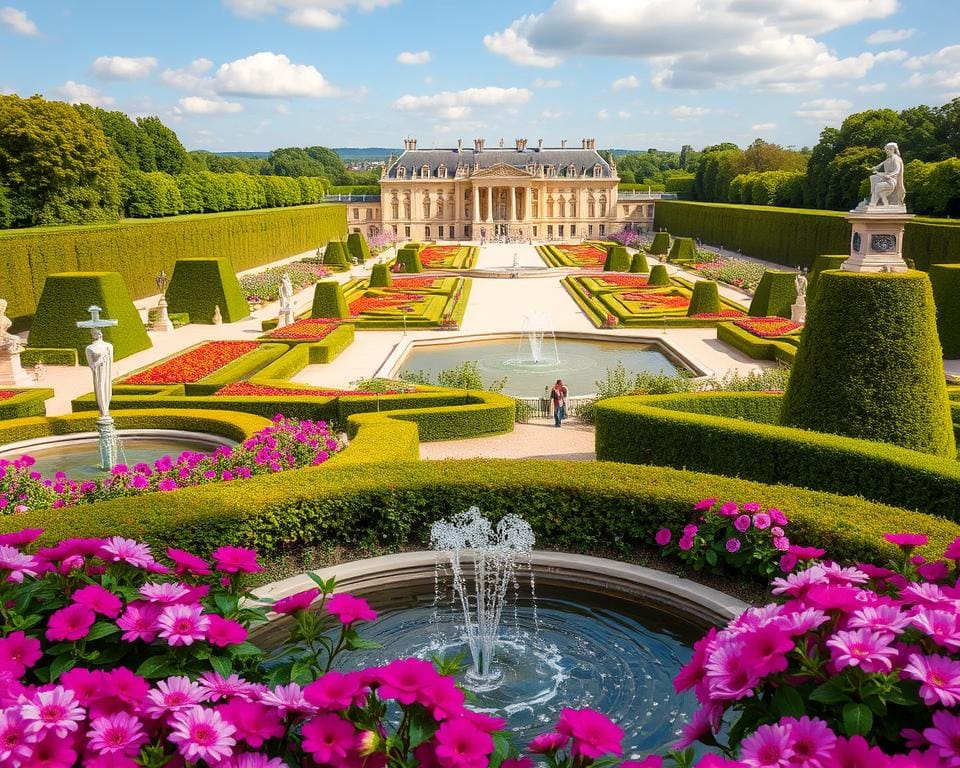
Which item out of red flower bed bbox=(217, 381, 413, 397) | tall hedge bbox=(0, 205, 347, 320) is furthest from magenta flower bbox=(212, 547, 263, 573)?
tall hedge bbox=(0, 205, 347, 320)

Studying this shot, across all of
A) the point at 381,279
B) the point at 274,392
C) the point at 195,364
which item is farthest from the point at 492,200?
the point at 274,392

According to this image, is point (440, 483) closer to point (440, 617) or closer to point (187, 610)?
point (440, 617)

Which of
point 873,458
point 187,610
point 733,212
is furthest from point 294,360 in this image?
point 733,212

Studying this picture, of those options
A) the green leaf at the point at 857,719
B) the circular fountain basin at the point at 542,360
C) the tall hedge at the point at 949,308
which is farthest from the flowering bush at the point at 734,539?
the tall hedge at the point at 949,308

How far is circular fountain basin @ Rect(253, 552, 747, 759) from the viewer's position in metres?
5.99

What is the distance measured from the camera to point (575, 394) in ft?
62.7

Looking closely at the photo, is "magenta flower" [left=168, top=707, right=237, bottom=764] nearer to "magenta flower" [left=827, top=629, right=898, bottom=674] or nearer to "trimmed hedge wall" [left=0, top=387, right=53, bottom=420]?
"magenta flower" [left=827, top=629, right=898, bottom=674]

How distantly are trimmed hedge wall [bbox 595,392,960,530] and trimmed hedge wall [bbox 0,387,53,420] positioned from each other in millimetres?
9869

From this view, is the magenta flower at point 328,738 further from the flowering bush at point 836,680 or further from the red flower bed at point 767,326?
the red flower bed at point 767,326

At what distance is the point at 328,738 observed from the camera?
279 centimetres

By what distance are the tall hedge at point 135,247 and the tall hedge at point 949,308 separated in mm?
25762

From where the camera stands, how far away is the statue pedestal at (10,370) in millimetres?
19312

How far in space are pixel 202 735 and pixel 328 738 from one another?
0.39 metres

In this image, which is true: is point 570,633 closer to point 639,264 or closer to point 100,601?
point 100,601
